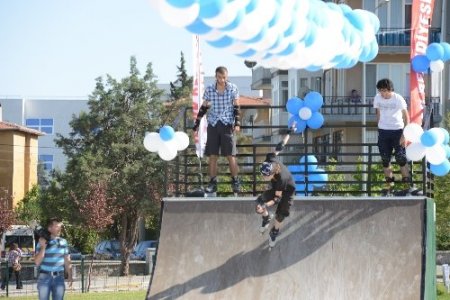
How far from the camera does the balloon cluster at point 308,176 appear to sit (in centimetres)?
1792

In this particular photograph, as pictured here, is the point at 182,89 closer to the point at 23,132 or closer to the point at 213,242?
the point at 23,132

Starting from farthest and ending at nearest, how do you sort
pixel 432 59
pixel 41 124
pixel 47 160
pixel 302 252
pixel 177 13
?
pixel 47 160 → pixel 41 124 → pixel 432 59 → pixel 302 252 → pixel 177 13

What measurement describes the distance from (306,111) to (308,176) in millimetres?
Result: 1918

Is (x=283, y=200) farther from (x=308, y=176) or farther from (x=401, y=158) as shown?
(x=308, y=176)

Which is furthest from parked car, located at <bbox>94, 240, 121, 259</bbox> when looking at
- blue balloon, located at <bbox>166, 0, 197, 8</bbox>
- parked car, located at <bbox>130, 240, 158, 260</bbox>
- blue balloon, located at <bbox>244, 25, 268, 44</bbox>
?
blue balloon, located at <bbox>166, 0, 197, 8</bbox>

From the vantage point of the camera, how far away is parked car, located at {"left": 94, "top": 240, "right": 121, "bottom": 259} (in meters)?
55.9

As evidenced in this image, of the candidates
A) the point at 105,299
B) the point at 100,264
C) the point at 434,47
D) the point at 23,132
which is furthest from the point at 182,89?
the point at 434,47

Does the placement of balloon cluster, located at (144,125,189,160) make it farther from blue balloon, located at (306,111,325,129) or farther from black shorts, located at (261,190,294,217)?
blue balloon, located at (306,111,325,129)

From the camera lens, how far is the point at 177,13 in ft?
31.6

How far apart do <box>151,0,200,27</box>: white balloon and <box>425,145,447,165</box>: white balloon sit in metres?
6.67

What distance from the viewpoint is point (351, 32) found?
44.8 ft

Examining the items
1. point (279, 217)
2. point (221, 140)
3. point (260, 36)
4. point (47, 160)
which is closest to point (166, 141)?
point (221, 140)

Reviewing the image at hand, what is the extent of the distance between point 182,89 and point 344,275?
132 feet

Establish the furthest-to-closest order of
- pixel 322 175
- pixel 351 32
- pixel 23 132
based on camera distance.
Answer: pixel 23 132, pixel 322 175, pixel 351 32
